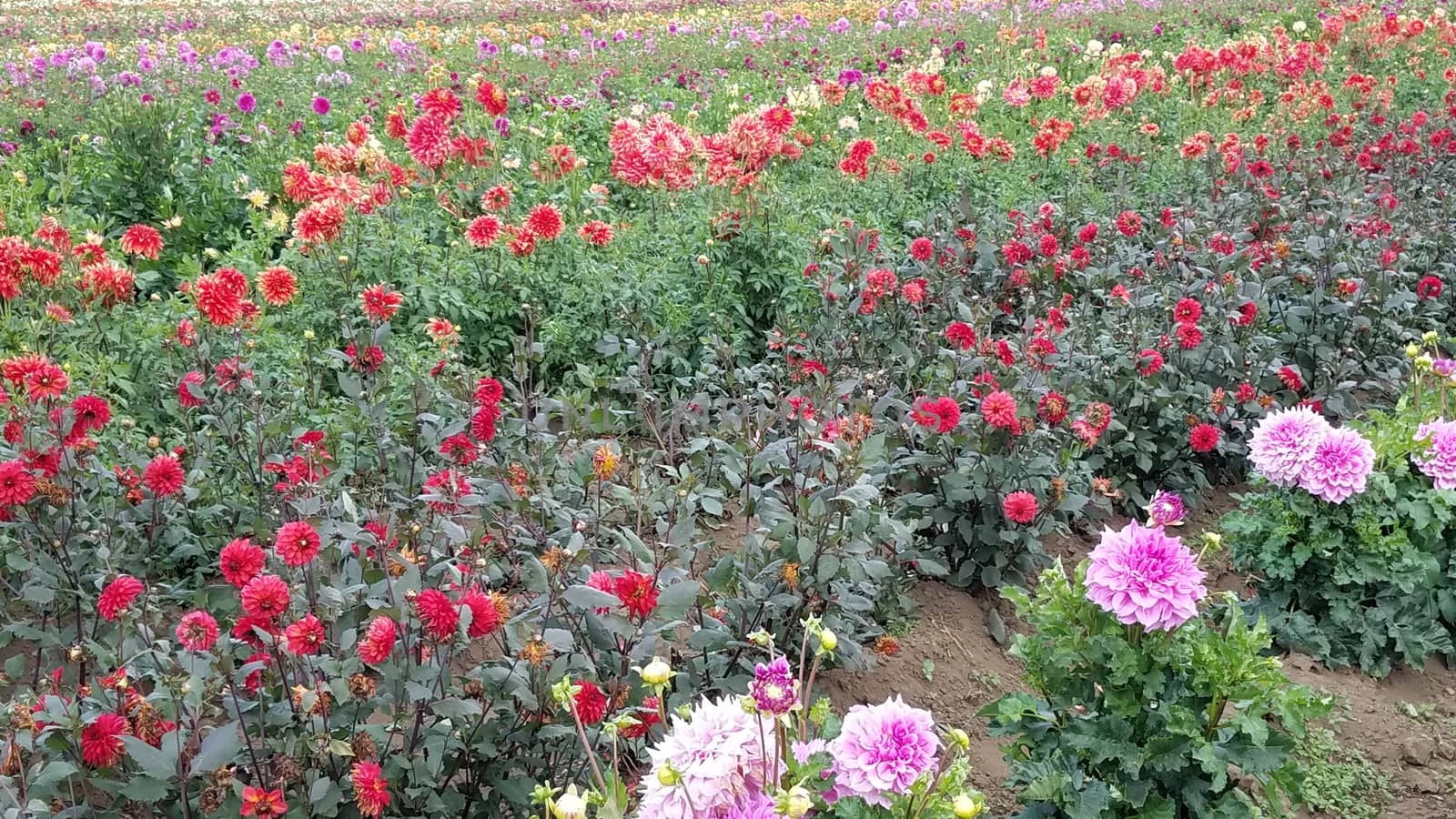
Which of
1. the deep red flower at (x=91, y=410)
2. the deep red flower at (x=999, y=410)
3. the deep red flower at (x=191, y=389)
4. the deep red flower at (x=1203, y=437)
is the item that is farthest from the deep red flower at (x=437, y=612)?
the deep red flower at (x=1203, y=437)

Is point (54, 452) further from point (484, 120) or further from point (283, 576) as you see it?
point (484, 120)

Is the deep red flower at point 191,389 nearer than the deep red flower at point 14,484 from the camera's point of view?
No

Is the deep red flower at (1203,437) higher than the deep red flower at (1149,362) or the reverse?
the reverse

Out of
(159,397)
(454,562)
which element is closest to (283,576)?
(454,562)

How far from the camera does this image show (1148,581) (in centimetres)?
185

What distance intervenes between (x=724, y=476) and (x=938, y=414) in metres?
0.71

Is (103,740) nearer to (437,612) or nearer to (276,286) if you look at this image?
(437,612)

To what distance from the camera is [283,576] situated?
2.25 m

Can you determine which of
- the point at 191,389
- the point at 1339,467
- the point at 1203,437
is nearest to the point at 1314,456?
the point at 1339,467

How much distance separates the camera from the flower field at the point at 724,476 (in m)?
1.87

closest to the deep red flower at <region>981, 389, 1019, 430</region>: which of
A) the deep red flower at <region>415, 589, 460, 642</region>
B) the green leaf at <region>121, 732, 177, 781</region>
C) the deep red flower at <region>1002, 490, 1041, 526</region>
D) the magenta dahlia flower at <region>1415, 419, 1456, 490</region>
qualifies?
the deep red flower at <region>1002, 490, 1041, 526</region>

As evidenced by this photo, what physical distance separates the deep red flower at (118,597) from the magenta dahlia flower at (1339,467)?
2.49m

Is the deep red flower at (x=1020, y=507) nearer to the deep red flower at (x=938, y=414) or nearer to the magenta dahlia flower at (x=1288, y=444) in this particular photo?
the deep red flower at (x=938, y=414)

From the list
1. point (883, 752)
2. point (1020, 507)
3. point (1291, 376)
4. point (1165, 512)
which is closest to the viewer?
point (883, 752)
